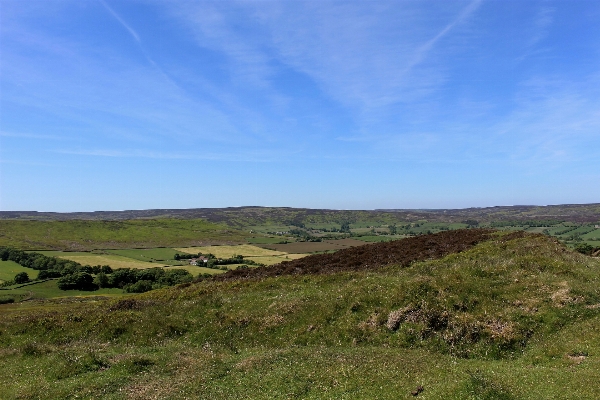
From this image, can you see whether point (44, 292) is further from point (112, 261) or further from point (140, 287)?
point (112, 261)

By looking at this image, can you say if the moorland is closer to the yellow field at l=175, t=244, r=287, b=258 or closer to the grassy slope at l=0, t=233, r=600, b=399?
the grassy slope at l=0, t=233, r=600, b=399

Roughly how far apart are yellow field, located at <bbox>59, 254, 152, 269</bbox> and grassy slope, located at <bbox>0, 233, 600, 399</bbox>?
362 feet

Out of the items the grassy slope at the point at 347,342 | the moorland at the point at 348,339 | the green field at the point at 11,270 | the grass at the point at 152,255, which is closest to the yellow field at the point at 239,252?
the grass at the point at 152,255

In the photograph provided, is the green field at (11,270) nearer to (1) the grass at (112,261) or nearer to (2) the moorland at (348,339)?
(1) the grass at (112,261)

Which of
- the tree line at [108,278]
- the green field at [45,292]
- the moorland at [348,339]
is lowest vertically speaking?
the green field at [45,292]

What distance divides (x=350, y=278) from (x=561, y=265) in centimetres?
1691

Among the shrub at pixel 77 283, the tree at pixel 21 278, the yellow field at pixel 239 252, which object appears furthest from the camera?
the yellow field at pixel 239 252

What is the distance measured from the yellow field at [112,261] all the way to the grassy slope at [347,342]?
4340 inches

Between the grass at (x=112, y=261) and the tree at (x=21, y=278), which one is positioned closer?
the tree at (x=21, y=278)

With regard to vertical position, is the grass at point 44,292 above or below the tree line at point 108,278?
below

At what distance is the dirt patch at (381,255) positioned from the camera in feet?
145

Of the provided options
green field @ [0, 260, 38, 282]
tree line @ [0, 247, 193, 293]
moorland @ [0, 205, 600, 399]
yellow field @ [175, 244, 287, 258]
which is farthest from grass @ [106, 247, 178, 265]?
moorland @ [0, 205, 600, 399]

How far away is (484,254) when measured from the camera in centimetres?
3969

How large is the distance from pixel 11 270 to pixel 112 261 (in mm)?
30709
